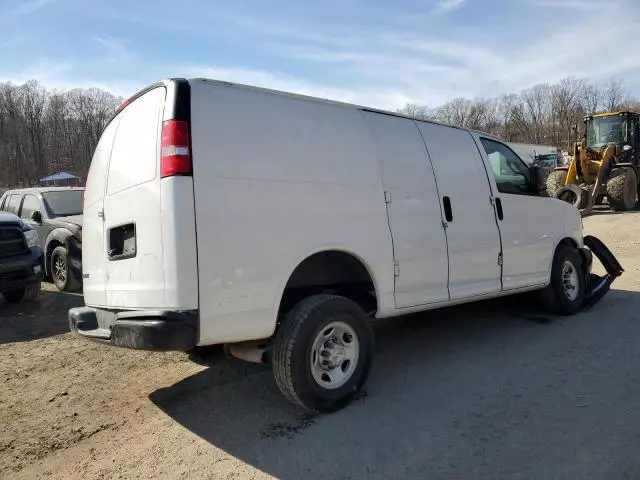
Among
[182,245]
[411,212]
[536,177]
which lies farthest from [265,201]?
[536,177]

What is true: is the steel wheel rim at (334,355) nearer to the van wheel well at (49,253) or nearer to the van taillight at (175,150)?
the van taillight at (175,150)

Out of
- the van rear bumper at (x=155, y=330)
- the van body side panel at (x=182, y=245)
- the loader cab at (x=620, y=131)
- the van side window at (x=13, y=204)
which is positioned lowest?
the van rear bumper at (x=155, y=330)

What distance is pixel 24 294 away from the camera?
7.68 meters

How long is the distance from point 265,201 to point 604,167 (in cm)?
1702

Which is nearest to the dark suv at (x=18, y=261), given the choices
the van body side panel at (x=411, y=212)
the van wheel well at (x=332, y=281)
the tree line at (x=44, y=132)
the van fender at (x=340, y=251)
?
the van wheel well at (x=332, y=281)

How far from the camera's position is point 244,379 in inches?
177

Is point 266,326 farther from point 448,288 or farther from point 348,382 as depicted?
point 448,288

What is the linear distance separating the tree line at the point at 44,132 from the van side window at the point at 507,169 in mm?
94261

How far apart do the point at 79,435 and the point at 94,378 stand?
3.79ft

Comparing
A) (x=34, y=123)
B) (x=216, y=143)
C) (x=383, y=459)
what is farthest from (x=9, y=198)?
(x=34, y=123)

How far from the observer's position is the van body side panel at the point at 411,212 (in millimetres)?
4293

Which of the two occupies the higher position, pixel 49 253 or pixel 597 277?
pixel 49 253

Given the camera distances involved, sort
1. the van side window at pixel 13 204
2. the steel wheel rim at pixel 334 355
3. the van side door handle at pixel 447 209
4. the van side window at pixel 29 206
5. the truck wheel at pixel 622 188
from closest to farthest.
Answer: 1. the steel wheel rim at pixel 334 355
2. the van side door handle at pixel 447 209
3. the van side window at pixel 29 206
4. the van side window at pixel 13 204
5. the truck wheel at pixel 622 188

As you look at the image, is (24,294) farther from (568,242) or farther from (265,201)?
(568,242)
